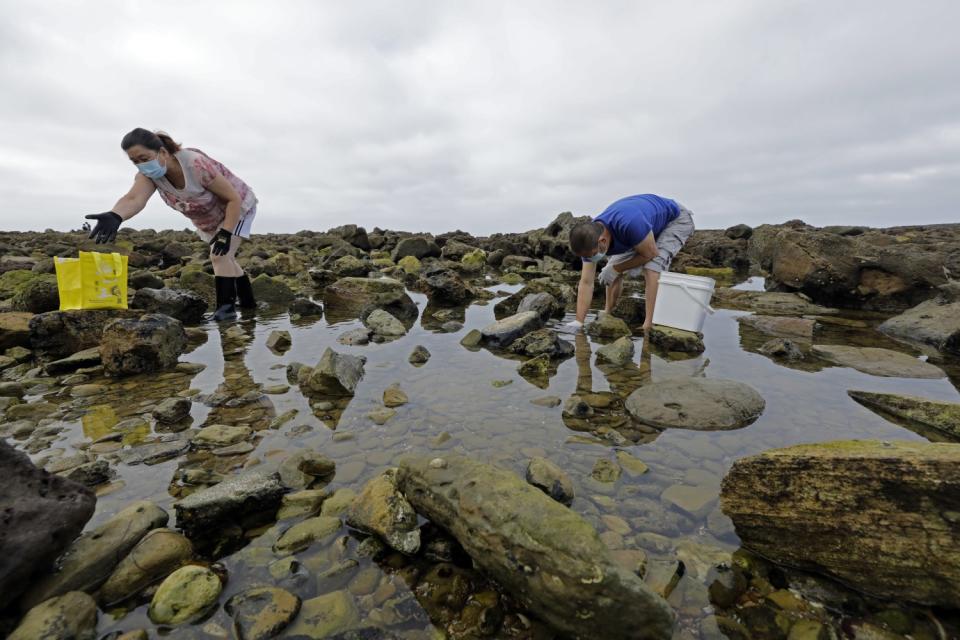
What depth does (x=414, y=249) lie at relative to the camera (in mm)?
16859

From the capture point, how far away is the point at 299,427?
2816 millimetres

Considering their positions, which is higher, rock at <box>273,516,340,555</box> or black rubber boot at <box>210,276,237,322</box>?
black rubber boot at <box>210,276,237,322</box>

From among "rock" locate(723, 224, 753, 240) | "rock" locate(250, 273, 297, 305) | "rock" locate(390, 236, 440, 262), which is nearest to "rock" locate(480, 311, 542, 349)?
"rock" locate(250, 273, 297, 305)

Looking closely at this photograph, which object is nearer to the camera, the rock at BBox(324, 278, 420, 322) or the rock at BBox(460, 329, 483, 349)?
the rock at BBox(460, 329, 483, 349)

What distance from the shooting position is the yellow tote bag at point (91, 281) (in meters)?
4.56

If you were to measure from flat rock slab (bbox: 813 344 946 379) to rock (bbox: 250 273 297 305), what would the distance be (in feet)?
26.6

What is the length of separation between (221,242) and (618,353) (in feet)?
16.9

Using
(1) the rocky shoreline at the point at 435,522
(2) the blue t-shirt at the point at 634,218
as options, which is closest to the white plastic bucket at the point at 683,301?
(2) the blue t-shirt at the point at 634,218

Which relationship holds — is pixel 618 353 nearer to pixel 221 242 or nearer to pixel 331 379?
pixel 331 379

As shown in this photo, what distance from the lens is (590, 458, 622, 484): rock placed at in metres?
2.29

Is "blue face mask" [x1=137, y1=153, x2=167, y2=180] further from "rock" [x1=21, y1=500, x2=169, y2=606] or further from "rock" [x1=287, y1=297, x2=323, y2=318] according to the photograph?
"rock" [x1=21, y1=500, x2=169, y2=606]

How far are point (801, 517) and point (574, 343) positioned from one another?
3613mm

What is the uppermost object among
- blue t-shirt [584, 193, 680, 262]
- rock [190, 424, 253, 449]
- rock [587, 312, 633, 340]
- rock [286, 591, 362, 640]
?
blue t-shirt [584, 193, 680, 262]

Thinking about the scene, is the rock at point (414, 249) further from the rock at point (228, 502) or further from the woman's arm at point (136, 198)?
the rock at point (228, 502)
